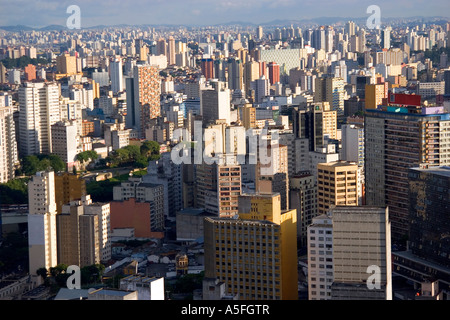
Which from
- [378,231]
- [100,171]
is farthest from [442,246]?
[100,171]

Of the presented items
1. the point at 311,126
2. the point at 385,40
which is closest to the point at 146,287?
the point at 311,126

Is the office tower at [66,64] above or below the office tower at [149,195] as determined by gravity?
above

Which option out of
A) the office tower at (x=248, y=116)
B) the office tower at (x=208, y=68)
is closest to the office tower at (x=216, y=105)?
the office tower at (x=248, y=116)

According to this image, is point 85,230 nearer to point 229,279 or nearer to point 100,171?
point 229,279

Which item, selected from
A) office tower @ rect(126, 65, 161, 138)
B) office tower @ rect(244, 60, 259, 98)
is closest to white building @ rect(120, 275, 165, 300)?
office tower @ rect(126, 65, 161, 138)

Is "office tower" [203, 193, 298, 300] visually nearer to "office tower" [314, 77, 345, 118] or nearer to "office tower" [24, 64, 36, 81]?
"office tower" [314, 77, 345, 118]

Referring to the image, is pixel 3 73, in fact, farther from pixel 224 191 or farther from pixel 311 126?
pixel 224 191

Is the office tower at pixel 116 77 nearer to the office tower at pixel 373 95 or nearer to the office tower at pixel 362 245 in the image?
the office tower at pixel 373 95

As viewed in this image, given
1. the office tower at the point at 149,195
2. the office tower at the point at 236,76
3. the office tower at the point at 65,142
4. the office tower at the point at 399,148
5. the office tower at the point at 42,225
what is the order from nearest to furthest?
1. the office tower at the point at 42,225
2. the office tower at the point at 399,148
3. the office tower at the point at 149,195
4. the office tower at the point at 65,142
5. the office tower at the point at 236,76
